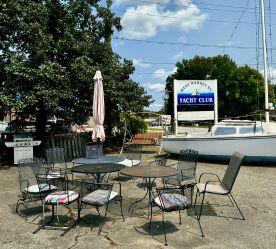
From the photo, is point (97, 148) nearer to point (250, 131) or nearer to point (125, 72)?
point (250, 131)

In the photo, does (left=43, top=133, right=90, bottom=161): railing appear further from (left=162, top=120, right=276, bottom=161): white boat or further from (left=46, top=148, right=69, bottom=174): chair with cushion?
(left=46, top=148, right=69, bottom=174): chair with cushion

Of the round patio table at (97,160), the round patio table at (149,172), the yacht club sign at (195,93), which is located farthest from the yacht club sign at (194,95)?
the round patio table at (149,172)

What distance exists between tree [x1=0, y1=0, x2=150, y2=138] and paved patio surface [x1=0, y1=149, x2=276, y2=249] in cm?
523

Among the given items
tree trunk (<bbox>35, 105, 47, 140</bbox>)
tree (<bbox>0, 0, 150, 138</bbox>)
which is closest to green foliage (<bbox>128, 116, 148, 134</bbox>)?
tree (<bbox>0, 0, 150, 138</bbox>)

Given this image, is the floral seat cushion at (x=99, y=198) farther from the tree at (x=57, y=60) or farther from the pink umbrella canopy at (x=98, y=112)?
the tree at (x=57, y=60)

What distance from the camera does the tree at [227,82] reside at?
5425cm

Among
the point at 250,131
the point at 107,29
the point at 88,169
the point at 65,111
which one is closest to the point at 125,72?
the point at 107,29

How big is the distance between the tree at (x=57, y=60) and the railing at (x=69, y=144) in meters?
0.88

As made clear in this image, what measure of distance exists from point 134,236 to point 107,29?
1142 centimetres

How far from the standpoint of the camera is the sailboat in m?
11.6

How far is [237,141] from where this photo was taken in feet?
39.2

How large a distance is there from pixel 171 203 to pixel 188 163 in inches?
96.7

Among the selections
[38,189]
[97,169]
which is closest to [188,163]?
[97,169]

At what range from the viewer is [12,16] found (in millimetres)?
12258
